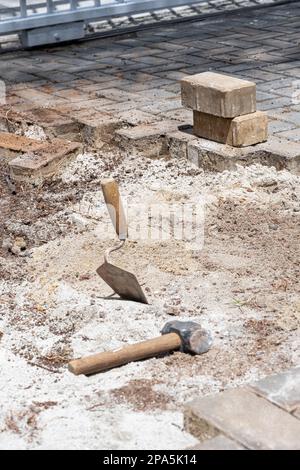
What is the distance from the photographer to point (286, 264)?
555 centimetres

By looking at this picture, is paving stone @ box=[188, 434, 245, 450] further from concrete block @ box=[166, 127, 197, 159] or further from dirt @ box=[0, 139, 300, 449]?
concrete block @ box=[166, 127, 197, 159]

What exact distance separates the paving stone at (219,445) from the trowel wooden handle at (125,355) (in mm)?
898

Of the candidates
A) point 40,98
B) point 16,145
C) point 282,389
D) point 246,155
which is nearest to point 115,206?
point 246,155

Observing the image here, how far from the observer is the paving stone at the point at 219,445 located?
3656 mm

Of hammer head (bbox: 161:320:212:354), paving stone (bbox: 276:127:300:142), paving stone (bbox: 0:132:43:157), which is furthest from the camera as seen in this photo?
paving stone (bbox: 0:132:43:157)

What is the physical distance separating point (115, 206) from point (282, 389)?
2.04 meters

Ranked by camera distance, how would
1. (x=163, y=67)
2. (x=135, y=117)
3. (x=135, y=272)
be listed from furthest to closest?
(x=163, y=67) → (x=135, y=117) → (x=135, y=272)

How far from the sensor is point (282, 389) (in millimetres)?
4059

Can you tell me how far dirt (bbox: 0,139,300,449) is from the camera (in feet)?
13.9

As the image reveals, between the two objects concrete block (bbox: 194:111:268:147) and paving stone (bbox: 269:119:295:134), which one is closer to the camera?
concrete block (bbox: 194:111:268:147)

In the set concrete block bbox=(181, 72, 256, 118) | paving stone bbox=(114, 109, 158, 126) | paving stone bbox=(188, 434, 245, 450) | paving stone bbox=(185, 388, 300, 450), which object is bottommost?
paving stone bbox=(114, 109, 158, 126)

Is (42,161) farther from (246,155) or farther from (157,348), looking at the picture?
(157,348)

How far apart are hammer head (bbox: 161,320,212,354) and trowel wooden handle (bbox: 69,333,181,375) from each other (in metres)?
0.03

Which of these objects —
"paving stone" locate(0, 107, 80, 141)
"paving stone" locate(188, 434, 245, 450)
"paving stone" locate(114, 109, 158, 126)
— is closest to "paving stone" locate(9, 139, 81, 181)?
"paving stone" locate(0, 107, 80, 141)
